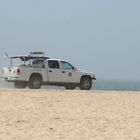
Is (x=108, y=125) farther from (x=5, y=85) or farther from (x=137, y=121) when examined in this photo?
(x=5, y=85)

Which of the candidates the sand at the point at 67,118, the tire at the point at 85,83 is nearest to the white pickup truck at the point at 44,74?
the tire at the point at 85,83

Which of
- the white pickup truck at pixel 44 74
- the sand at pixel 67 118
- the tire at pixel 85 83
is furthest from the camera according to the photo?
the tire at pixel 85 83

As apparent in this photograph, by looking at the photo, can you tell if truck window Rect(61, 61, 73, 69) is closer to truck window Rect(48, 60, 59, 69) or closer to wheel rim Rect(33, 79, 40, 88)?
truck window Rect(48, 60, 59, 69)

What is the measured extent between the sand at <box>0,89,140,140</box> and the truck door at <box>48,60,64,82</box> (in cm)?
910

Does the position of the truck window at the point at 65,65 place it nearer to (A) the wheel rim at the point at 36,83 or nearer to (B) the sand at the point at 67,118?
(A) the wheel rim at the point at 36,83

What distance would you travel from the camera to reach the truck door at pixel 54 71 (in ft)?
108

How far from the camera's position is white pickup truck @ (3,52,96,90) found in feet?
105

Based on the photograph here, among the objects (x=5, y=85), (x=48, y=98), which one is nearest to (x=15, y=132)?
(x=48, y=98)

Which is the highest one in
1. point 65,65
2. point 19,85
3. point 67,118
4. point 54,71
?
point 65,65

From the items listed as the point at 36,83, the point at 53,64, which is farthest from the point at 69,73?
the point at 36,83

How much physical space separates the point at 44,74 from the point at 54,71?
603 millimetres

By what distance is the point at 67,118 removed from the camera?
54.0 feet

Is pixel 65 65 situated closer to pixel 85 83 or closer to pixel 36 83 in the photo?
pixel 85 83

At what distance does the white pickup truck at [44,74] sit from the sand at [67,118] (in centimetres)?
836
